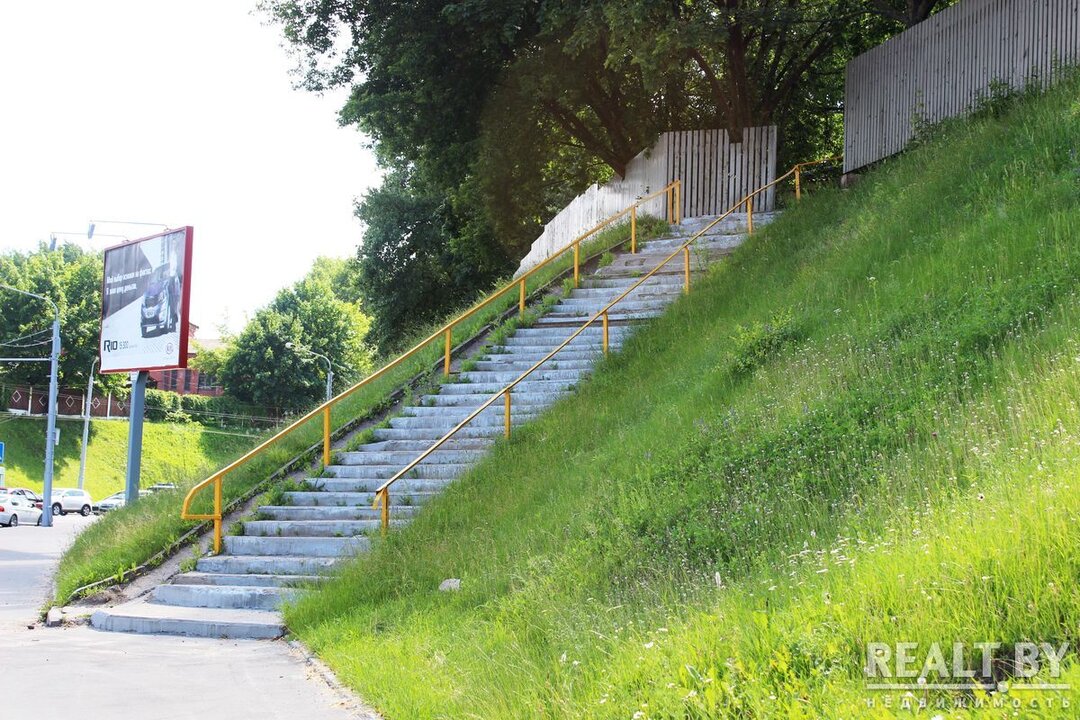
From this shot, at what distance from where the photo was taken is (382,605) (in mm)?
9352

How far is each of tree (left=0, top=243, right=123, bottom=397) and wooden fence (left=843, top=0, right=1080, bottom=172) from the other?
152 feet

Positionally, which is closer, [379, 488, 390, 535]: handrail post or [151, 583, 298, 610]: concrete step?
[151, 583, 298, 610]: concrete step

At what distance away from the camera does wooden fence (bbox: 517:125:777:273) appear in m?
24.1

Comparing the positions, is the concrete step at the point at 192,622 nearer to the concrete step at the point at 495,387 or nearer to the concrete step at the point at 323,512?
the concrete step at the point at 323,512

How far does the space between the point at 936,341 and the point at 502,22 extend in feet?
51.6

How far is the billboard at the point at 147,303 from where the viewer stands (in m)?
16.9

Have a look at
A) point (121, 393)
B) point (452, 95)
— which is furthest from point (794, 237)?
point (121, 393)

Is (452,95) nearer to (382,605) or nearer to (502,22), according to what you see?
(502,22)

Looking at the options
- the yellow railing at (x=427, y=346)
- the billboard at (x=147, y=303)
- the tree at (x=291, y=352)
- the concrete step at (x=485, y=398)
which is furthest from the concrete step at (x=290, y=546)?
the tree at (x=291, y=352)

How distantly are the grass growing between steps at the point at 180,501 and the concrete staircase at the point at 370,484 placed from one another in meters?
0.99

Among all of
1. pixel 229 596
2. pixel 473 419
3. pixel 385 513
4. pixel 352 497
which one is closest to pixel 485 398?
pixel 473 419

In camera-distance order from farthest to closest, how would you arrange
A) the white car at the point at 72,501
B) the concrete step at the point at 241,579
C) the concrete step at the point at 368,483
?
the white car at the point at 72,501 → the concrete step at the point at 368,483 → the concrete step at the point at 241,579

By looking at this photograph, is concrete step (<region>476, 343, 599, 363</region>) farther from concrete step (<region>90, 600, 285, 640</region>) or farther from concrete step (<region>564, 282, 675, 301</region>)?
concrete step (<region>90, 600, 285, 640</region>)

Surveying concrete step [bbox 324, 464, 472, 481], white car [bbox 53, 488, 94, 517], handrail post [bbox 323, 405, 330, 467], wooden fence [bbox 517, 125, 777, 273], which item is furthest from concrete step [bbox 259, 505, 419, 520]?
white car [bbox 53, 488, 94, 517]
